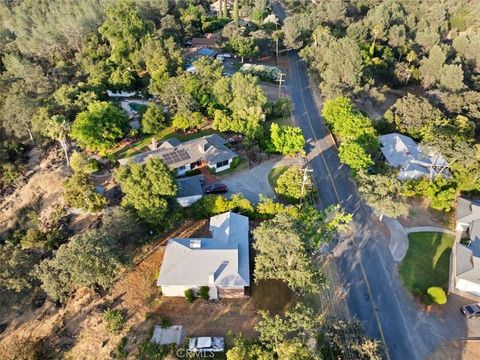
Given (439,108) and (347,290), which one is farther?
(439,108)

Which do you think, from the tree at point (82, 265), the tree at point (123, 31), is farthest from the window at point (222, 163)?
the tree at point (123, 31)

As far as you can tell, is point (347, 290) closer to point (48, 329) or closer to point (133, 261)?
point (133, 261)

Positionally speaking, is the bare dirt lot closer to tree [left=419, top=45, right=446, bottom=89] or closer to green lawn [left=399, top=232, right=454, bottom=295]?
green lawn [left=399, top=232, right=454, bottom=295]

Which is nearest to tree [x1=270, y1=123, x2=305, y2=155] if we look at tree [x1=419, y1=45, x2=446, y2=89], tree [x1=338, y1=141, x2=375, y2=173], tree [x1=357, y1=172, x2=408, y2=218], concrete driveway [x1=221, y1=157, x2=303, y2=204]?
concrete driveway [x1=221, y1=157, x2=303, y2=204]

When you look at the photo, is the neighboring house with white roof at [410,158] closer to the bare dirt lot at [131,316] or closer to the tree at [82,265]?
the bare dirt lot at [131,316]

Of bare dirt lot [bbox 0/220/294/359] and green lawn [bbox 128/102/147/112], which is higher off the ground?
green lawn [bbox 128/102/147/112]

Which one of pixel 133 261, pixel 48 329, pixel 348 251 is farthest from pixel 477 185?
pixel 48 329
